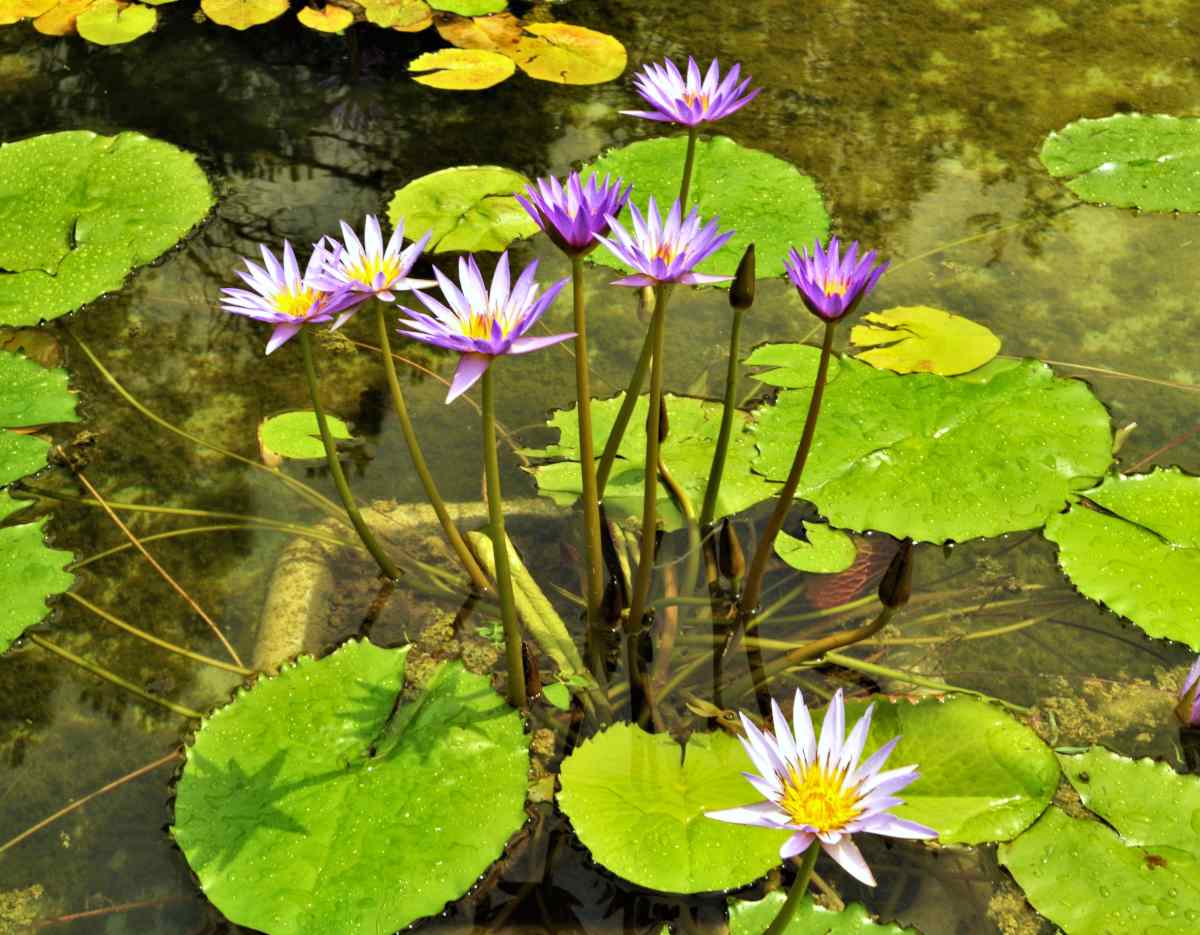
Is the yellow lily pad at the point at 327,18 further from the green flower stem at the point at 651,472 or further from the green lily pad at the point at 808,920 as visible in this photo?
the green lily pad at the point at 808,920

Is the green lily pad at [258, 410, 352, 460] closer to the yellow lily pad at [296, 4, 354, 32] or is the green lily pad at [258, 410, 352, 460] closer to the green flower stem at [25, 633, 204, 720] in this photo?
the green flower stem at [25, 633, 204, 720]

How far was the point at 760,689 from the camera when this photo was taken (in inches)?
86.0

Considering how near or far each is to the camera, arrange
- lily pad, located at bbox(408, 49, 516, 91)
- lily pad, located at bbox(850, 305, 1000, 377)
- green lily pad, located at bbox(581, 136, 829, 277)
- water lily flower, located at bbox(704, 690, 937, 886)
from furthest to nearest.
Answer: lily pad, located at bbox(408, 49, 516, 91), green lily pad, located at bbox(581, 136, 829, 277), lily pad, located at bbox(850, 305, 1000, 377), water lily flower, located at bbox(704, 690, 937, 886)

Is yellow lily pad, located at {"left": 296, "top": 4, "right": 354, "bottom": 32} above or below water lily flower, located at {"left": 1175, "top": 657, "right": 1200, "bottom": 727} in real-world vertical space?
above

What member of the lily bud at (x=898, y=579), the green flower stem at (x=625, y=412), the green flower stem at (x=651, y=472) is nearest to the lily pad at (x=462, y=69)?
the green flower stem at (x=625, y=412)

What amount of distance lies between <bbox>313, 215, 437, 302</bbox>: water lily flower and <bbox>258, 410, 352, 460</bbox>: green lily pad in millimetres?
550

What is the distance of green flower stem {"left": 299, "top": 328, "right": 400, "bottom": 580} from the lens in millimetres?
1981

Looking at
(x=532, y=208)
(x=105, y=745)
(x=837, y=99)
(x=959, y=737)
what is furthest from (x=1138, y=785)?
(x=837, y=99)

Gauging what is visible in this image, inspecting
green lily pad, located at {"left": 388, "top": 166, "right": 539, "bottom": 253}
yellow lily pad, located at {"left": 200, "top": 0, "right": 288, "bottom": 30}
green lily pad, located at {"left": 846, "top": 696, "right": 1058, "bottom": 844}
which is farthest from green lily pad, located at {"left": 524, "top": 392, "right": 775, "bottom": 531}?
yellow lily pad, located at {"left": 200, "top": 0, "right": 288, "bottom": 30}

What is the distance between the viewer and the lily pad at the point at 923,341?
2.69 m

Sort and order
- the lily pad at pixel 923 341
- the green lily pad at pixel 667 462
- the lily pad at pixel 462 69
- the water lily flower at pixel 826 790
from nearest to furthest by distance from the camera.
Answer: the water lily flower at pixel 826 790
the green lily pad at pixel 667 462
the lily pad at pixel 923 341
the lily pad at pixel 462 69

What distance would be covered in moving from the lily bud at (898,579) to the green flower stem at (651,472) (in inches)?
16.6

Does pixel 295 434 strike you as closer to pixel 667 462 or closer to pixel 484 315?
pixel 667 462

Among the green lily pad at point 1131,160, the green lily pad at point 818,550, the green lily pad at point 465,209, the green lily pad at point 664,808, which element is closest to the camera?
the green lily pad at point 664,808
